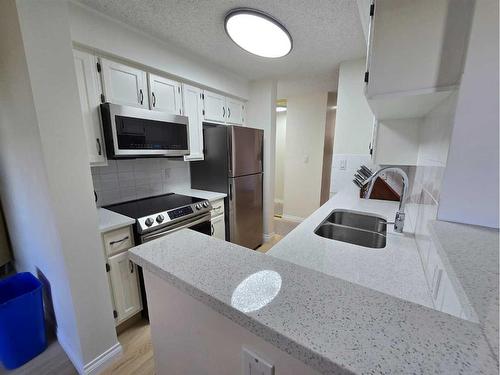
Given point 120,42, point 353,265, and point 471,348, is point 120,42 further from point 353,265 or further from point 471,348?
point 471,348

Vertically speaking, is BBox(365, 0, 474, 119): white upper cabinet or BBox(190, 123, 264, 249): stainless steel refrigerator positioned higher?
BBox(365, 0, 474, 119): white upper cabinet

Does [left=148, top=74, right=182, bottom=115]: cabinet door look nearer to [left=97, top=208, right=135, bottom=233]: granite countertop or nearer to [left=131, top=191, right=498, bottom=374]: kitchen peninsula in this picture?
[left=97, top=208, right=135, bottom=233]: granite countertop

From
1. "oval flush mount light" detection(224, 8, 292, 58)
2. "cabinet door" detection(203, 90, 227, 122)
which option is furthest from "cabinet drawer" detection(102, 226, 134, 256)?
"oval flush mount light" detection(224, 8, 292, 58)

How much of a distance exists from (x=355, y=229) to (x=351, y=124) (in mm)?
1380

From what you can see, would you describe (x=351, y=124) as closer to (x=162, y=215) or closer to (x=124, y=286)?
(x=162, y=215)

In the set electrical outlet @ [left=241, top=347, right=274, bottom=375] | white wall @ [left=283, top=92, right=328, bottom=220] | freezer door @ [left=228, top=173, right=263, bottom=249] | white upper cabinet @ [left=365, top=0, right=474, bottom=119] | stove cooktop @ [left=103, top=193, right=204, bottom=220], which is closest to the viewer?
electrical outlet @ [left=241, top=347, right=274, bottom=375]

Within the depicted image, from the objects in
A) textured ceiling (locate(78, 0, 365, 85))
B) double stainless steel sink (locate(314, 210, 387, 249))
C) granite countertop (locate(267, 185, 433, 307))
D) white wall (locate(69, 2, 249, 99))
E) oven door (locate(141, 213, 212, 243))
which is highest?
textured ceiling (locate(78, 0, 365, 85))

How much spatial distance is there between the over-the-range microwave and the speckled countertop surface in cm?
182

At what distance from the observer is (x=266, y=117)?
290 centimetres

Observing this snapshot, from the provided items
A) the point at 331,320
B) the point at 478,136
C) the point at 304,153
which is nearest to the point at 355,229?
the point at 478,136

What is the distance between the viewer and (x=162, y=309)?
70 cm

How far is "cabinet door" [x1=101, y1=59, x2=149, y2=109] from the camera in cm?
157

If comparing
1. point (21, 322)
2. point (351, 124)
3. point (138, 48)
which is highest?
point (138, 48)

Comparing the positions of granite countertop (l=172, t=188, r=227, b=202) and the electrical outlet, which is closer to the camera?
the electrical outlet
